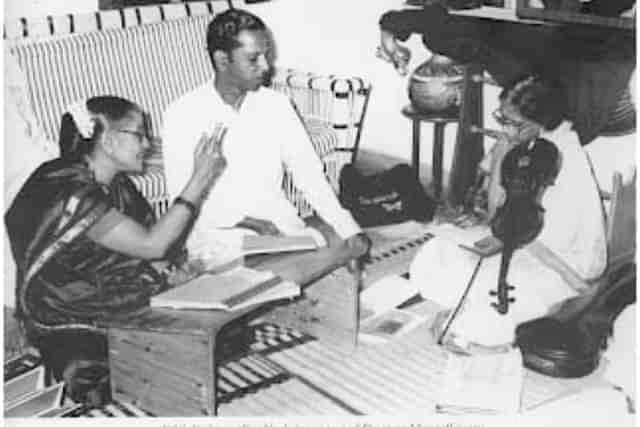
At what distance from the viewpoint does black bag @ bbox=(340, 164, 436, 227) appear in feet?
7.36

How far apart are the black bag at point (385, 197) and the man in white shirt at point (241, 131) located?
0.14m

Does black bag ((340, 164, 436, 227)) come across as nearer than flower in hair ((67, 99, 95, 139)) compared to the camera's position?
No

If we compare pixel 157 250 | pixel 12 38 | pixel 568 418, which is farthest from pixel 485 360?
pixel 12 38

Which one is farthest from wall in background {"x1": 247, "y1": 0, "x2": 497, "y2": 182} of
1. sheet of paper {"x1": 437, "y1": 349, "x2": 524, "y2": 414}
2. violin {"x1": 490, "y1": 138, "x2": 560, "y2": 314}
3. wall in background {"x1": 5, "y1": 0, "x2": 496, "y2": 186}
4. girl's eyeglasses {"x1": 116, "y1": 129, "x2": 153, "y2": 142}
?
sheet of paper {"x1": 437, "y1": 349, "x2": 524, "y2": 414}

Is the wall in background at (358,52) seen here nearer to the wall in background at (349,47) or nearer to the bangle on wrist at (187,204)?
the wall in background at (349,47)

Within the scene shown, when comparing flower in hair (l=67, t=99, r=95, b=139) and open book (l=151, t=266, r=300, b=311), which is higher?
flower in hair (l=67, t=99, r=95, b=139)

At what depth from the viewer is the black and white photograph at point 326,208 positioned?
2094 mm

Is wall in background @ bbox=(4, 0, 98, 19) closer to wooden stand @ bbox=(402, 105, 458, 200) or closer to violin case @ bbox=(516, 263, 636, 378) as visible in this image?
wooden stand @ bbox=(402, 105, 458, 200)

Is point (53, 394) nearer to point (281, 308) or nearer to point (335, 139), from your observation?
point (281, 308)

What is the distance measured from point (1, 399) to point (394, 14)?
4.30 ft

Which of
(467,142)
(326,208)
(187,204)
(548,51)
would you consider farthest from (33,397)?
(548,51)

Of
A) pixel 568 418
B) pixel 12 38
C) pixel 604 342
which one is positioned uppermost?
pixel 12 38

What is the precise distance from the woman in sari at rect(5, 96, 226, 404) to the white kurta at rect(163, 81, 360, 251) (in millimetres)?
54

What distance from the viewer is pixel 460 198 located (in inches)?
89.0
